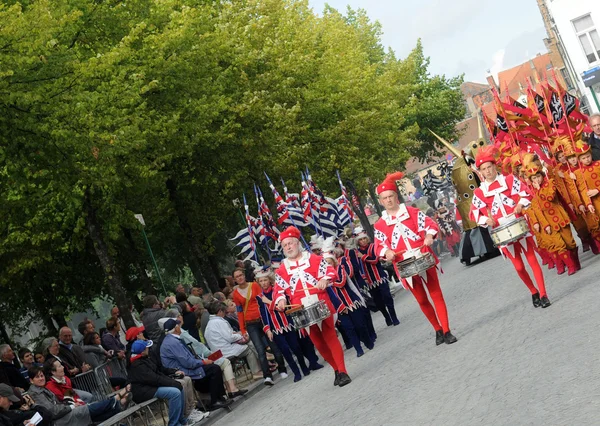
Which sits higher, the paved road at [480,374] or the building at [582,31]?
the building at [582,31]

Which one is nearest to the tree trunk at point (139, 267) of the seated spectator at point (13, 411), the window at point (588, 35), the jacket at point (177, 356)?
the jacket at point (177, 356)

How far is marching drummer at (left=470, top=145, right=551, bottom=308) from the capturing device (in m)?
13.9

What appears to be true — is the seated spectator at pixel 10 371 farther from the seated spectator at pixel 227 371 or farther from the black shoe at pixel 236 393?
the black shoe at pixel 236 393

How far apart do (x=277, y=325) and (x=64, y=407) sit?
3731 mm

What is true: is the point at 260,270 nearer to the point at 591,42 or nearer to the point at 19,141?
the point at 19,141

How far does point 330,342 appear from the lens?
1406 cm

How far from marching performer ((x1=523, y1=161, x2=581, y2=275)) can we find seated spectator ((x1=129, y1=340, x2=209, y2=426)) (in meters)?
5.72

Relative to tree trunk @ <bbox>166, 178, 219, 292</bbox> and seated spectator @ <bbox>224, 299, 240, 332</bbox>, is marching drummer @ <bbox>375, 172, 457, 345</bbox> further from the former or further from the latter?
tree trunk @ <bbox>166, 178, 219, 292</bbox>

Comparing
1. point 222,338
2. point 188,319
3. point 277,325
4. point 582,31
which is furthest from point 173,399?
point 582,31

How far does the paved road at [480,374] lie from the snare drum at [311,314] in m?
0.86

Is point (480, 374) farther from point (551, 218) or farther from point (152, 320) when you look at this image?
point (152, 320)

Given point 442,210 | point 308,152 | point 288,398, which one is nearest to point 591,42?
point 442,210

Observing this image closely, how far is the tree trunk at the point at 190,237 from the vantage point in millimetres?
32531

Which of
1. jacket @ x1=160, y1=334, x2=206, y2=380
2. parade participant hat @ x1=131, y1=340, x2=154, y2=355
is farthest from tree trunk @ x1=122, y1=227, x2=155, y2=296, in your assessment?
parade participant hat @ x1=131, y1=340, x2=154, y2=355
